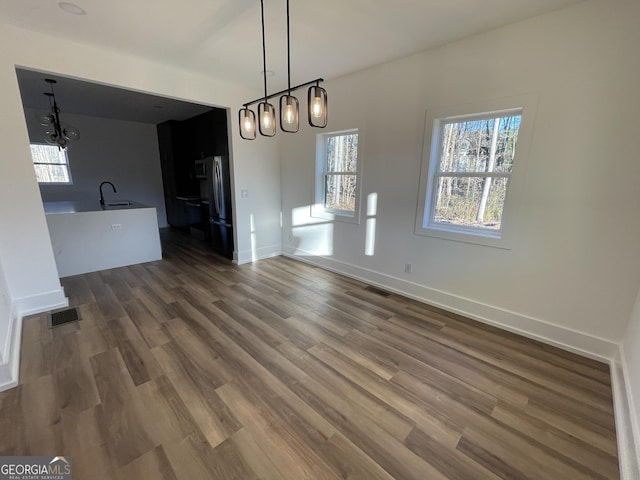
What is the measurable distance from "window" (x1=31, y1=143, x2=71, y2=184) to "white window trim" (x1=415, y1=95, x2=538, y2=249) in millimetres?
7907

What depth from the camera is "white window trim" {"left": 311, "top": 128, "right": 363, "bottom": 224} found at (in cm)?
369

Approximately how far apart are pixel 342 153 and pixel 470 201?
192 centimetres

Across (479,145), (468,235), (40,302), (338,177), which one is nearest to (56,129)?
(40,302)

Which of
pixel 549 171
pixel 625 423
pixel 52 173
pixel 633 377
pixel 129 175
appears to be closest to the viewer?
pixel 625 423

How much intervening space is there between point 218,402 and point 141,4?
3.05m

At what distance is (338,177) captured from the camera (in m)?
4.11

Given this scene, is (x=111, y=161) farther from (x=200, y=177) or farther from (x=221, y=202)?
(x=221, y=202)

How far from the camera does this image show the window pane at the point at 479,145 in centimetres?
256

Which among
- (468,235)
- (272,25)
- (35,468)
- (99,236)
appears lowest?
(35,468)

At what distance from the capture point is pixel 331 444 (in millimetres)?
1521

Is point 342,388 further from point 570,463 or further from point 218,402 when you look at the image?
point 570,463

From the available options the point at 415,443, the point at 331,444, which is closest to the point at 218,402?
the point at 331,444

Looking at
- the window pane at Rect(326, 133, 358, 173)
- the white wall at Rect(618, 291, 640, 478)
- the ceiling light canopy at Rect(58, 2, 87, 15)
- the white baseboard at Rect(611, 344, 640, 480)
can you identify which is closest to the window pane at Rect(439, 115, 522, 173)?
the window pane at Rect(326, 133, 358, 173)

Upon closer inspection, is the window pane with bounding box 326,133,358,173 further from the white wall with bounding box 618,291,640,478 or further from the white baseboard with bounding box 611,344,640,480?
the white baseboard with bounding box 611,344,640,480
